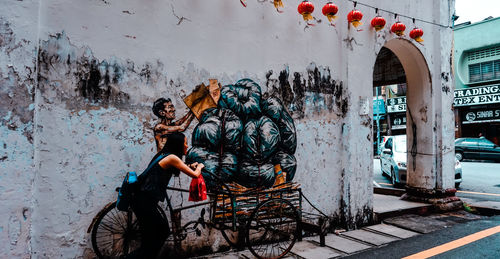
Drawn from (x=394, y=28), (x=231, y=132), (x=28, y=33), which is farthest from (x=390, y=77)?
(x=28, y=33)

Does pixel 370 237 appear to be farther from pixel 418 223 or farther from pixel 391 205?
pixel 391 205

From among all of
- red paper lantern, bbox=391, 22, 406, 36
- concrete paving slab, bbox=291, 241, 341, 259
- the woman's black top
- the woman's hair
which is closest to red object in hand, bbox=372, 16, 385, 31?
red paper lantern, bbox=391, 22, 406, 36

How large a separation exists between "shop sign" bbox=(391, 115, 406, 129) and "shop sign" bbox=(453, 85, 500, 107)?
4277 millimetres

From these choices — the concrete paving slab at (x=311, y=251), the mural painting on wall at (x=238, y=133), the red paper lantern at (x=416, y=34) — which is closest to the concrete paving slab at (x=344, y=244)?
the concrete paving slab at (x=311, y=251)

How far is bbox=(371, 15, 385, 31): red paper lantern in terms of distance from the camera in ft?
20.2

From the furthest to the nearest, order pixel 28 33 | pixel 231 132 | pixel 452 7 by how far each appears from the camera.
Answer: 1. pixel 452 7
2. pixel 231 132
3. pixel 28 33

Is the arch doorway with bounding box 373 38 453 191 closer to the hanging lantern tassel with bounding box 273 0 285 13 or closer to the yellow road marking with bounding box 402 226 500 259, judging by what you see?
the yellow road marking with bounding box 402 226 500 259

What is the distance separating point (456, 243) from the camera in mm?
5133

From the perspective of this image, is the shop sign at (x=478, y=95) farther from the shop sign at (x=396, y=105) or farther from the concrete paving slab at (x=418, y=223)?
the concrete paving slab at (x=418, y=223)

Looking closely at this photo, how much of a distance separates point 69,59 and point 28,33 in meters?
0.47

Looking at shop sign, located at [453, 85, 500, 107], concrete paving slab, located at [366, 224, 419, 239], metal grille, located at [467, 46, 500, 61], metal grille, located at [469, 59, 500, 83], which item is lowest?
concrete paving slab, located at [366, 224, 419, 239]

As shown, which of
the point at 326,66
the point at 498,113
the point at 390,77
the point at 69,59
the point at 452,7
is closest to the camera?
the point at 69,59

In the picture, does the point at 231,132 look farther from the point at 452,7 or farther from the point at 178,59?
the point at 452,7

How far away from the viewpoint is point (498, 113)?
2002 centimetres
